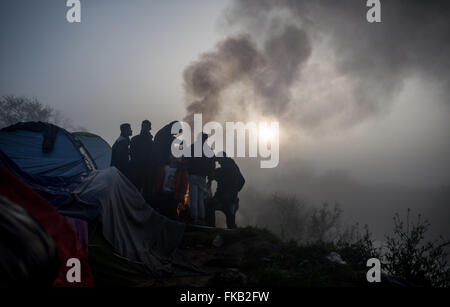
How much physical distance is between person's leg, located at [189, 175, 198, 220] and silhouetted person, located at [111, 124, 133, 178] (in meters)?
1.75

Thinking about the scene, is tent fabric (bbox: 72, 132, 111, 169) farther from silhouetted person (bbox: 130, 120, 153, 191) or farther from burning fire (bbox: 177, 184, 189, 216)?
burning fire (bbox: 177, 184, 189, 216)

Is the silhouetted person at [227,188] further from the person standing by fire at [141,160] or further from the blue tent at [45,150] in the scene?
the blue tent at [45,150]

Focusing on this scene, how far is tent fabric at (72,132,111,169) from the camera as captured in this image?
10.1 meters

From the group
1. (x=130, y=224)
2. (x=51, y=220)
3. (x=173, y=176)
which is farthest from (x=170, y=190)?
(x=51, y=220)

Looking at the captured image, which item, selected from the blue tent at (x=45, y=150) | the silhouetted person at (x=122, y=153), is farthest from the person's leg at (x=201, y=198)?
the blue tent at (x=45, y=150)

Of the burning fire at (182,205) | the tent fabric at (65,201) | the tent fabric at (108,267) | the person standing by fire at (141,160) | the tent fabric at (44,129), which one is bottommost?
the tent fabric at (108,267)

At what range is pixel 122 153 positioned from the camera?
7355 millimetres

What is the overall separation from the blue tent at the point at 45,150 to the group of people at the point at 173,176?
110cm

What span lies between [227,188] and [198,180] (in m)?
0.91

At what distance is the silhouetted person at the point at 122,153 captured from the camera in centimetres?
728

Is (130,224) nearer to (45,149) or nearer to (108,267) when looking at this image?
(108,267)

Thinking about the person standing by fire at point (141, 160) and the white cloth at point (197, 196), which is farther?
the white cloth at point (197, 196)
